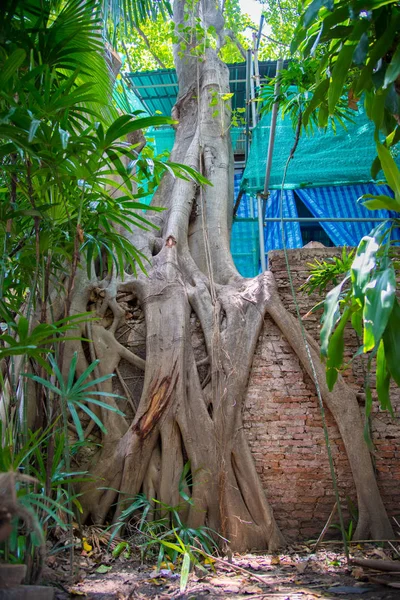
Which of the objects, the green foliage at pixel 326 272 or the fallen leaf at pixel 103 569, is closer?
the fallen leaf at pixel 103 569

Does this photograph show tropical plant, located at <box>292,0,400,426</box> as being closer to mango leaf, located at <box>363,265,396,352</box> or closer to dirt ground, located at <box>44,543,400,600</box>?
mango leaf, located at <box>363,265,396,352</box>

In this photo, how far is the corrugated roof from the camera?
6.83 metres

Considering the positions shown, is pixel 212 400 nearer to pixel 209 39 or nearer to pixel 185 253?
pixel 185 253

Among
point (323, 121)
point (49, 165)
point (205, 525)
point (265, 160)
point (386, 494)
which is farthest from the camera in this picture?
point (265, 160)

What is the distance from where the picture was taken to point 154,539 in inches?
115

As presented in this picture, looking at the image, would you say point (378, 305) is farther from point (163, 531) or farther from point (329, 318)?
point (163, 531)

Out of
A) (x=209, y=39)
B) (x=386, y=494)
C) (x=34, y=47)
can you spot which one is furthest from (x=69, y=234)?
(x=209, y=39)

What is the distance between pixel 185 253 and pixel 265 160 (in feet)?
4.41

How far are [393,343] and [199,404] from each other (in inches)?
67.5

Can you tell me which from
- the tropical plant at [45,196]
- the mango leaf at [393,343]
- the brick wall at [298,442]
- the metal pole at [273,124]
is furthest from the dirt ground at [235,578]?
the metal pole at [273,124]

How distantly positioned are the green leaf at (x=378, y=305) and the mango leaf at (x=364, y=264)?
0.13 ft

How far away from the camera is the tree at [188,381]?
327 cm

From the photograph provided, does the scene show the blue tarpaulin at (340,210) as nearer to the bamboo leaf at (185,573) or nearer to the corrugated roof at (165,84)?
the corrugated roof at (165,84)

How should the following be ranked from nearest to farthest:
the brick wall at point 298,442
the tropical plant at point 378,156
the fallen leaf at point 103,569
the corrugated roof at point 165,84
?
the tropical plant at point 378,156, the fallen leaf at point 103,569, the brick wall at point 298,442, the corrugated roof at point 165,84
